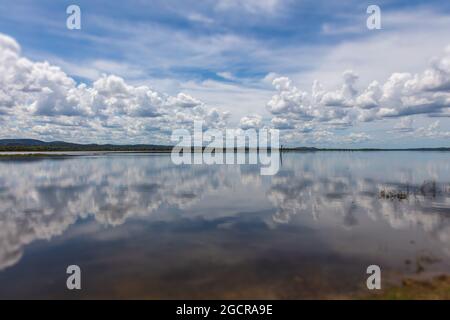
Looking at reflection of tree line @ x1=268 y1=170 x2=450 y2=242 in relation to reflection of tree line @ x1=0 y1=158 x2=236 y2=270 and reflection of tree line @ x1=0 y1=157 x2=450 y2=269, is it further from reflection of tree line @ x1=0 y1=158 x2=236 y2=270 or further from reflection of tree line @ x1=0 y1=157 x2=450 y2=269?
reflection of tree line @ x1=0 y1=158 x2=236 y2=270

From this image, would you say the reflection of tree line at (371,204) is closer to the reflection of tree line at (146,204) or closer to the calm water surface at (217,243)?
the reflection of tree line at (146,204)

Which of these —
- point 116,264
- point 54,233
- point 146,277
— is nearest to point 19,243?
point 54,233

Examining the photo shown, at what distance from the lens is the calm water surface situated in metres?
11.4

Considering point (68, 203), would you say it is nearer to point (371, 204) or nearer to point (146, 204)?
point (146, 204)

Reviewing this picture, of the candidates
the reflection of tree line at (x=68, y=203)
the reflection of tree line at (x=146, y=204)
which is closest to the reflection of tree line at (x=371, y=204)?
the reflection of tree line at (x=146, y=204)

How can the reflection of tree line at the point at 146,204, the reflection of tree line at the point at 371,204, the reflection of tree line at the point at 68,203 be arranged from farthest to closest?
1. the reflection of tree line at the point at 371,204
2. the reflection of tree line at the point at 146,204
3. the reflection of tree line at the point at 68,203

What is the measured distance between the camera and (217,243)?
16203 millimetres

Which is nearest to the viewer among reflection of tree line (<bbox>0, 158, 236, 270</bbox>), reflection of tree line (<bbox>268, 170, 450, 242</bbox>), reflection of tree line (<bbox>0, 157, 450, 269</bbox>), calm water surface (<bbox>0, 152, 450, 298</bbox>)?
calm water surface (<bbox>0, 152, 450, 298</bbox>)

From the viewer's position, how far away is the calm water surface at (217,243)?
1138 centimetres

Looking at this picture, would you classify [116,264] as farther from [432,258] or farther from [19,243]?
[432,258]

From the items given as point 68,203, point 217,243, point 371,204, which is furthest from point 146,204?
point 371,204

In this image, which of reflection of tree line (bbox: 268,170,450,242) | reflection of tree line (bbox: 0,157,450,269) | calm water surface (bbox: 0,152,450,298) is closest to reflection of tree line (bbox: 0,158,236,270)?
reflection of tree line (bbox: 0,157,450,269)
